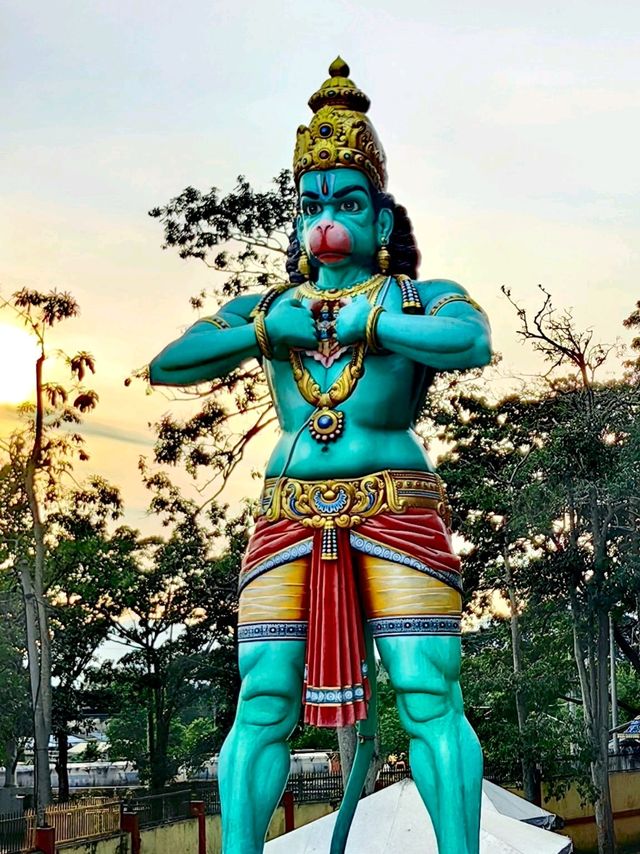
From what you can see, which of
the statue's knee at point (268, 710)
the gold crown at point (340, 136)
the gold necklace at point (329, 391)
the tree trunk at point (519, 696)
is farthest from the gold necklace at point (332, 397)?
the tree trunk at point (519, 696)

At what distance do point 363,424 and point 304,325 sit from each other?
42cm

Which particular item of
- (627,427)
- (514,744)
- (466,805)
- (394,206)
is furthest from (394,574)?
(514,744)

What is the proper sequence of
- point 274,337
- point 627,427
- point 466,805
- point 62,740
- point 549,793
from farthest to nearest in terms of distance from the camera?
point 62,740 < point 549,793 < point 627,427 < point 274,337 < point 466,805

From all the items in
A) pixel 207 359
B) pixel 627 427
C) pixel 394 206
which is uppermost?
pixel 627 427

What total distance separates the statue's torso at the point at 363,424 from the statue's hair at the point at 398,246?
0.27m

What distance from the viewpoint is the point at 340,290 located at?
433 cm

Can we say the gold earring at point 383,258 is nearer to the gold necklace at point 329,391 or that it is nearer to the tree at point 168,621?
the gold necklace at point 329,391

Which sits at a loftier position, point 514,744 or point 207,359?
point 207,359

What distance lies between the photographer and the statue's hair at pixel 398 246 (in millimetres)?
4422

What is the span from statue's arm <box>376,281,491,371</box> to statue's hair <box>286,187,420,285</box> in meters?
0.54

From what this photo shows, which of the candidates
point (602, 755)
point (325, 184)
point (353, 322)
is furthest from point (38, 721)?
point (353, 322)

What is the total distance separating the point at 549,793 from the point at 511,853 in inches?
496

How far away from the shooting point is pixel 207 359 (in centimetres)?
415

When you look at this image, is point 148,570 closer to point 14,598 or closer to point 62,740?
point 14,598
